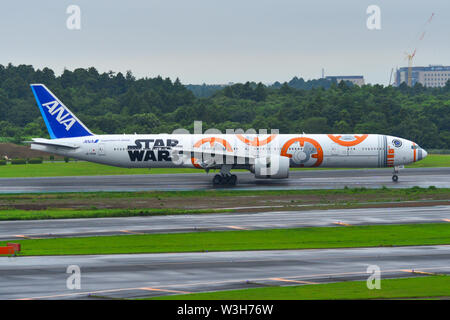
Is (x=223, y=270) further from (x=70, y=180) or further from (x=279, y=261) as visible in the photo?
(x=70, y=180)

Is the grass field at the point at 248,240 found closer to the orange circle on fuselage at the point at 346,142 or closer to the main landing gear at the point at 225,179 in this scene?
the main landing gear at the point at 225,179

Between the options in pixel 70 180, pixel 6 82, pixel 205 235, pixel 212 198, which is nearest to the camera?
pixel 205 235

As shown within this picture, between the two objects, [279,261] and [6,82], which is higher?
[6,82]

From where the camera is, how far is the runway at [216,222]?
127 ft

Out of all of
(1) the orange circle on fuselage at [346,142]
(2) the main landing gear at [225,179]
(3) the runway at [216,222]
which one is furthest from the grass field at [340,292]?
(1) the orange circle on fuselage at [346,142]

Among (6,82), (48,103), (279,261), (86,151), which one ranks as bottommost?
(279,261)

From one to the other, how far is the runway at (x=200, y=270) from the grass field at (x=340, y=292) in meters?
0.85

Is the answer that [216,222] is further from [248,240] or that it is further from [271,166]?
[271,166]

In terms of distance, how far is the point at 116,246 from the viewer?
111ft

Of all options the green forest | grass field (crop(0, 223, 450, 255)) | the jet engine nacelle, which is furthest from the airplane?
the green forest
